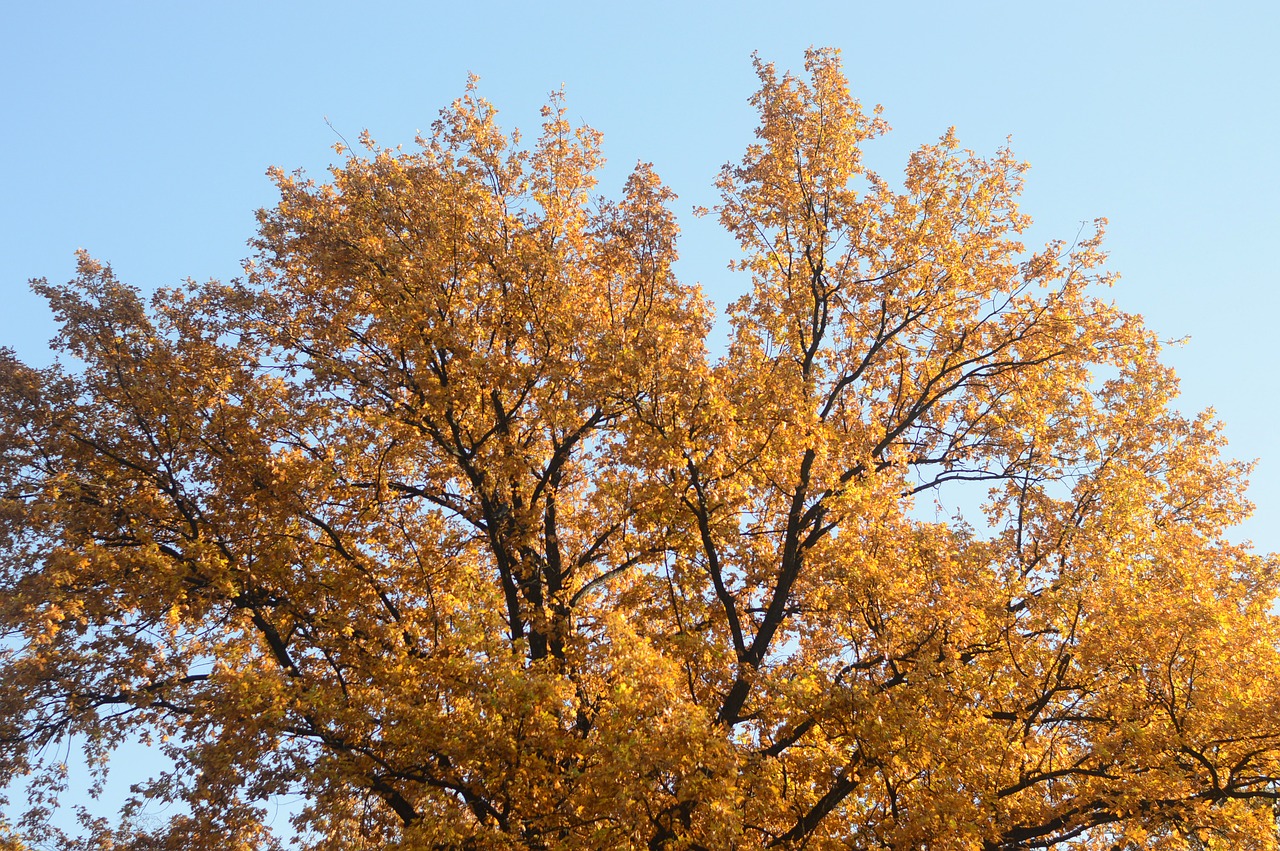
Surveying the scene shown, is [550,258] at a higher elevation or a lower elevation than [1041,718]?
higher

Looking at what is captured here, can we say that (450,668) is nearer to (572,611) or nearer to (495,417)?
(572,611)

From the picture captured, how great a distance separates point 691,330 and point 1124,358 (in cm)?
793

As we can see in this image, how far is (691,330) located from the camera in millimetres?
15945

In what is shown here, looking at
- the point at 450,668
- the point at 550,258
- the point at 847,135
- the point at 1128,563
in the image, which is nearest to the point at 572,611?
the point at 450,668

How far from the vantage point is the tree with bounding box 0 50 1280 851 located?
11258 mm

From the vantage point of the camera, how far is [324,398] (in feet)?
51.6

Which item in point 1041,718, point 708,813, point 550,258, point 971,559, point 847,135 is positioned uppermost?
point 847,135

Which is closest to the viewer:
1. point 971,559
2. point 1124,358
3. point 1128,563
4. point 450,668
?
point 450,668

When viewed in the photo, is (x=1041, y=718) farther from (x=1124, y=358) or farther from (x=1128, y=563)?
(x=1124, y=358)

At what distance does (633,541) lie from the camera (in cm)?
1420

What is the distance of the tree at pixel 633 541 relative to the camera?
1126 cm

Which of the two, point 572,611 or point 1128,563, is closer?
point 1128,563

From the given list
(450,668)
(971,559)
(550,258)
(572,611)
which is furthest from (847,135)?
(450,668)

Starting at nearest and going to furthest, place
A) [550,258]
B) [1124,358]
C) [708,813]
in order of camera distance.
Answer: [708,813], [550,258], [1124,358]
